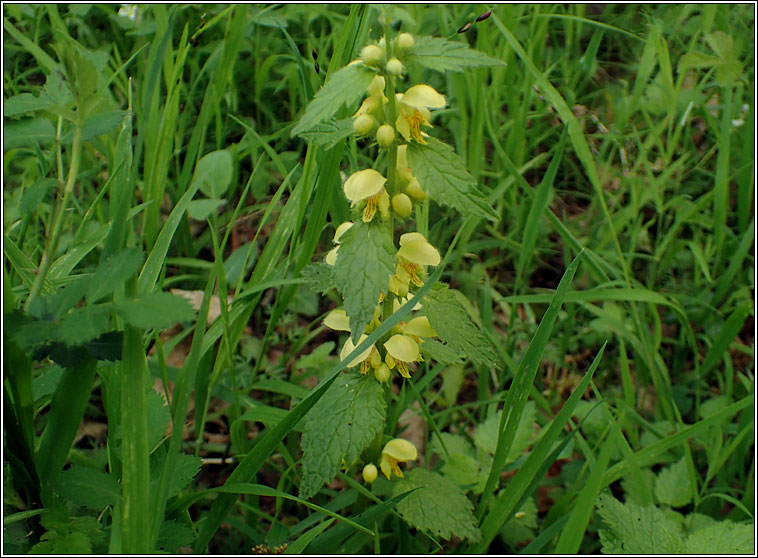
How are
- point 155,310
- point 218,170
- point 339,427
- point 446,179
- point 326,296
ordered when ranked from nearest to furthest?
point 155,310
point 446,179
point 339,427
point 218,170
point 326,296

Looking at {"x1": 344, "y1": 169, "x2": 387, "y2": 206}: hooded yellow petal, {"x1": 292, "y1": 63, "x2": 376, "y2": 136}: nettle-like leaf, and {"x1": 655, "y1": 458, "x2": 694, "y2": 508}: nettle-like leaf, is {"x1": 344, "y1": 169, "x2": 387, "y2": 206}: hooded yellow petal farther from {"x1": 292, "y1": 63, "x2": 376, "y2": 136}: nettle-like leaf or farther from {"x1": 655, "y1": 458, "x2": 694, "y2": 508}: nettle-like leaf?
{"x1": 655, "y1": 458, "x2": 694, "y2": 508}: nettle-like leaf

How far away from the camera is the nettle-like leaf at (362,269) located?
33.8 inches

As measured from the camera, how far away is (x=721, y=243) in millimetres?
2031

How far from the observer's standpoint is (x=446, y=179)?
93cm

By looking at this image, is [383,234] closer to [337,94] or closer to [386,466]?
[337,94]

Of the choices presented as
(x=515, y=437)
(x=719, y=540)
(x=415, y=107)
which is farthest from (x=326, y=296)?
(x=719, y=540)

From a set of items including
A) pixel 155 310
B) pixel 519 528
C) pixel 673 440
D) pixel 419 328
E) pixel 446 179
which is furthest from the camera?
pixel 519 528

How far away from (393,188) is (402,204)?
35 mm

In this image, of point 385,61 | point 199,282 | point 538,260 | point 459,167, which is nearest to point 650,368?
point 538,260

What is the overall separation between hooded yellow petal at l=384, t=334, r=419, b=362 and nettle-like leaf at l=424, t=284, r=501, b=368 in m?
0.07

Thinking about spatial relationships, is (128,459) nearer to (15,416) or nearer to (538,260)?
(15,416)

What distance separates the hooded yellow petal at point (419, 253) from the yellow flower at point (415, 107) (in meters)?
0.18

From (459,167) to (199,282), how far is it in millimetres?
1311

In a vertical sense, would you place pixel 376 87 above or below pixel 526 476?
above
